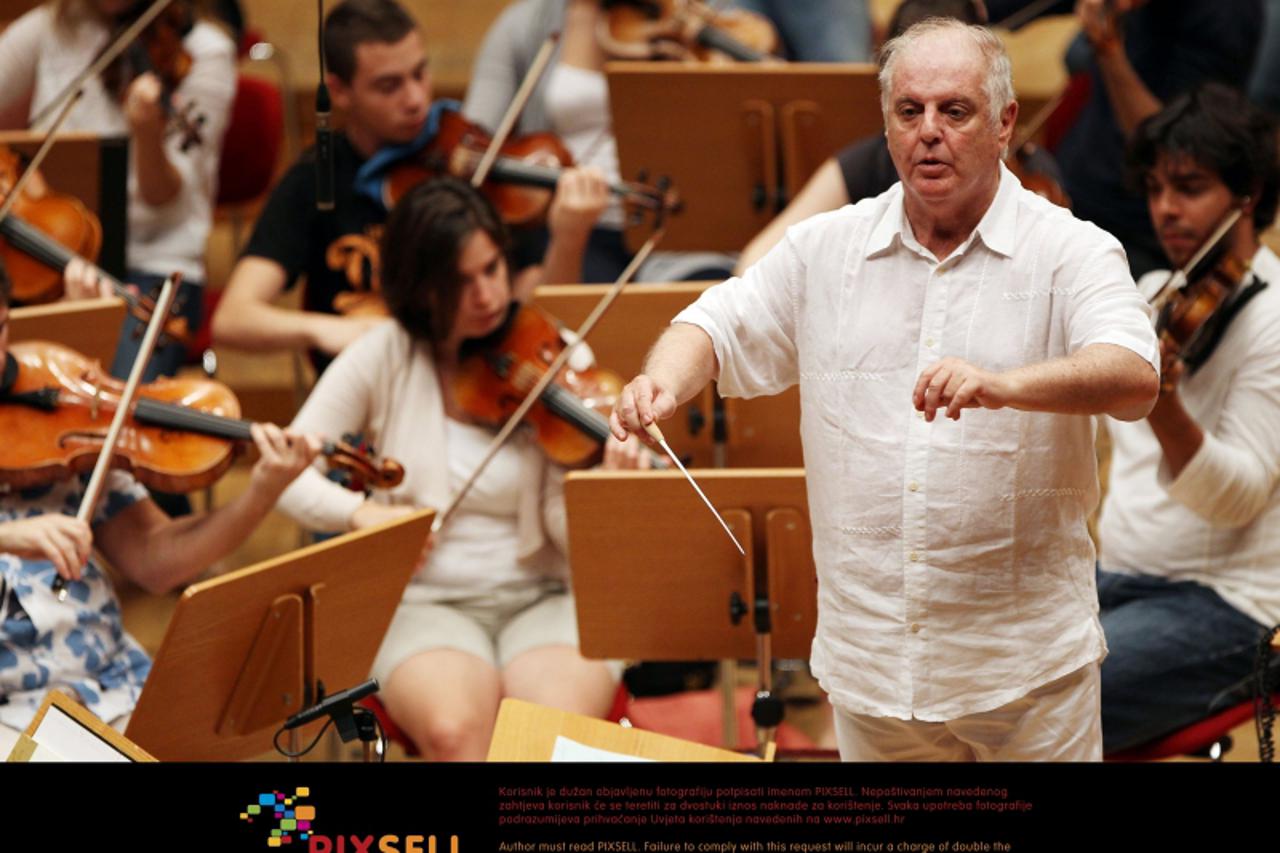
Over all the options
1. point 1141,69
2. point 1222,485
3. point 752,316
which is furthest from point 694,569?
point 1141,69

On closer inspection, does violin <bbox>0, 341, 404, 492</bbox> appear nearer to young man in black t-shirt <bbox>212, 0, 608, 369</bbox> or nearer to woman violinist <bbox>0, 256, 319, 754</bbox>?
woman violinist <bbox>0, 256, 319, 754</bbox>

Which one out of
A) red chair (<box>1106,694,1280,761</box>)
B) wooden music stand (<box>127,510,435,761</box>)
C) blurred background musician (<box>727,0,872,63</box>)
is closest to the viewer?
wooden music stand (<box>127,510,435,761</box>)

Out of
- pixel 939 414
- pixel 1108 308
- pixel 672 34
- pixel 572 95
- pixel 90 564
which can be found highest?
→ pixel 672 34

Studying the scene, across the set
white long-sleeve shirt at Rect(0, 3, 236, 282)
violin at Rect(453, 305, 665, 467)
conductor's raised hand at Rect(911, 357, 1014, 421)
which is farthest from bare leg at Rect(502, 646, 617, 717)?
white long-sleeve shirt at Rect(0, 3, 236, 282)

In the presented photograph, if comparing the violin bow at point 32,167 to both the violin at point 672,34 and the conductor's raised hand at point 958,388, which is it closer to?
the violin at point 672,34

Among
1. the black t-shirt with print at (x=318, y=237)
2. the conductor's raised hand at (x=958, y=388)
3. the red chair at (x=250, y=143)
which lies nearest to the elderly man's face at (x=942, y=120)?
the conductor's raised hand at (x=958, y=388)

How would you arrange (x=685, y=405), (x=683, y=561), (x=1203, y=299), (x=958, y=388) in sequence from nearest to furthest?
(x=958, y=388), (x=683, y=561), (x=1203, y=299), (x=685, y=405)

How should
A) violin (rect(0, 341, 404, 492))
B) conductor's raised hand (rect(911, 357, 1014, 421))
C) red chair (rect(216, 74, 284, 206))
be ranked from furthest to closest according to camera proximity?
red chair (rect(216, 74, 284, 206)) → violin (rect(0, 341, 404, 492)) → conductor's raised hand (rect(911, 357, 1014, 421))

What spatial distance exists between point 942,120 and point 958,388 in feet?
0.99

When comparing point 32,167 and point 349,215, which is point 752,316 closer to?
point 349,215

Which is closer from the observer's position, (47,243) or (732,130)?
(47,243)

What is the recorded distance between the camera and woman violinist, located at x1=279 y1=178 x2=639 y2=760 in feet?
8.45

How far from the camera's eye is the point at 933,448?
5.40 feet
